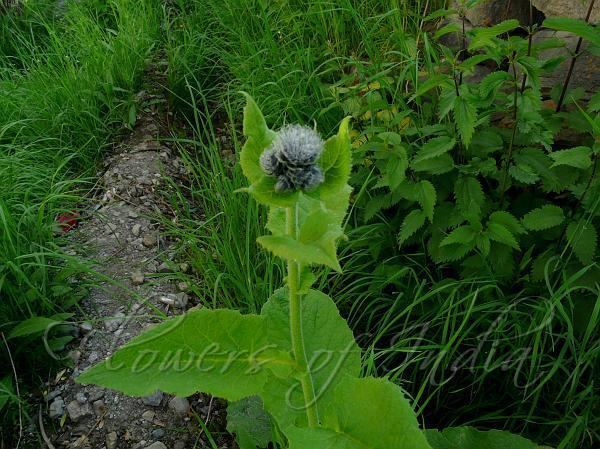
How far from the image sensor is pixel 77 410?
191cm

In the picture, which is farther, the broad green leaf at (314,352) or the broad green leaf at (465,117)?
the broad green leaf at (465,117)

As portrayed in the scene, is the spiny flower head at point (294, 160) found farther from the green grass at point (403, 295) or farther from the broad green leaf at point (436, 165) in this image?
the broad green leaf at point (436, 165)

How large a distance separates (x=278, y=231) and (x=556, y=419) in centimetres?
119

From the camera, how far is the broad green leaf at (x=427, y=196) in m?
1.95

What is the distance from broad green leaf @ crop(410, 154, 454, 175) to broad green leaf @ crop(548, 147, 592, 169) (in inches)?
13.0

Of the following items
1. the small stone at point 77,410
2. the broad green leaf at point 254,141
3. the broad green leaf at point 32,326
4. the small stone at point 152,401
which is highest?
the broad green leaf at point 254,141

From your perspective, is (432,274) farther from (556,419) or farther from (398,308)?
(556,419)

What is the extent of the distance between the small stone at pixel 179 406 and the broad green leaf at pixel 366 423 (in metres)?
0.98

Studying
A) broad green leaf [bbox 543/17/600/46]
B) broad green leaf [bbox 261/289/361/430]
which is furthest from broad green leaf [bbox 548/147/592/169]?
broad green leaf [bbox 261/289/361/430]

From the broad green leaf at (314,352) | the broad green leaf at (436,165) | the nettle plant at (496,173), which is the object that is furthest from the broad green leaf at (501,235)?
the broad green leaf at (314,352)

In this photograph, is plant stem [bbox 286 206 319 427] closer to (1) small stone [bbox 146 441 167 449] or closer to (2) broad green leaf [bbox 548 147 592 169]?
(1) small stone [bbox 146 441 167 449]

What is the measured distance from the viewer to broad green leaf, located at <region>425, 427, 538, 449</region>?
4.52 feet

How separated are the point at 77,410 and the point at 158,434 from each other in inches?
10.8

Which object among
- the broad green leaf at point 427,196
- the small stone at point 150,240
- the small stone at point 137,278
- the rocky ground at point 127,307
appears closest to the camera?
the rocky ground at point 127,307
